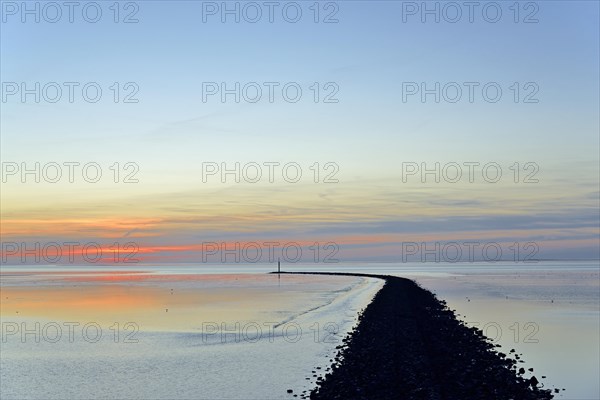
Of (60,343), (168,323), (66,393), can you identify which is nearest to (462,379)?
(66,393)

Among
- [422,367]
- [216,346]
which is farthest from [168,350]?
[422,367]

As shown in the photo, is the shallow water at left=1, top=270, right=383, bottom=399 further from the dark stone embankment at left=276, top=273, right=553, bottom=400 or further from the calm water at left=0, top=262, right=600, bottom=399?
the dark stone embankment at left=276, top=273, right=553, bottom=400

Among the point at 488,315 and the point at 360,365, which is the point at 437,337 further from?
the point at 488,315

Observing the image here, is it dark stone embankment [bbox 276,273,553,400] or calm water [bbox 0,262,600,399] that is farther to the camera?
Answer: calm water [bbox 0,262,600,399]

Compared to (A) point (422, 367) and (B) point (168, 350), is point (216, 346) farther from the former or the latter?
(A) point (422, 367)

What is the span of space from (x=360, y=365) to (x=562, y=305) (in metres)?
37.9

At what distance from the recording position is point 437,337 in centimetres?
3200

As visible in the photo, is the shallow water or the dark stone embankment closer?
the dark stone embankment

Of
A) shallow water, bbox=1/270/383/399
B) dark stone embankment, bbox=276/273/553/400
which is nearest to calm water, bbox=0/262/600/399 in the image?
shallow water, bbox=1/270/383/399

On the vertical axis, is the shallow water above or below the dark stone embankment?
below

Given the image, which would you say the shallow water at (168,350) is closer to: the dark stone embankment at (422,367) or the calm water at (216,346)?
the calm water at (216,346)

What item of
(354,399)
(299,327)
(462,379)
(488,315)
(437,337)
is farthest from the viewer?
(488,315)

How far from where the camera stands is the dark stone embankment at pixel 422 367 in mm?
19703

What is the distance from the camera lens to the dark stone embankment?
1970 cm
